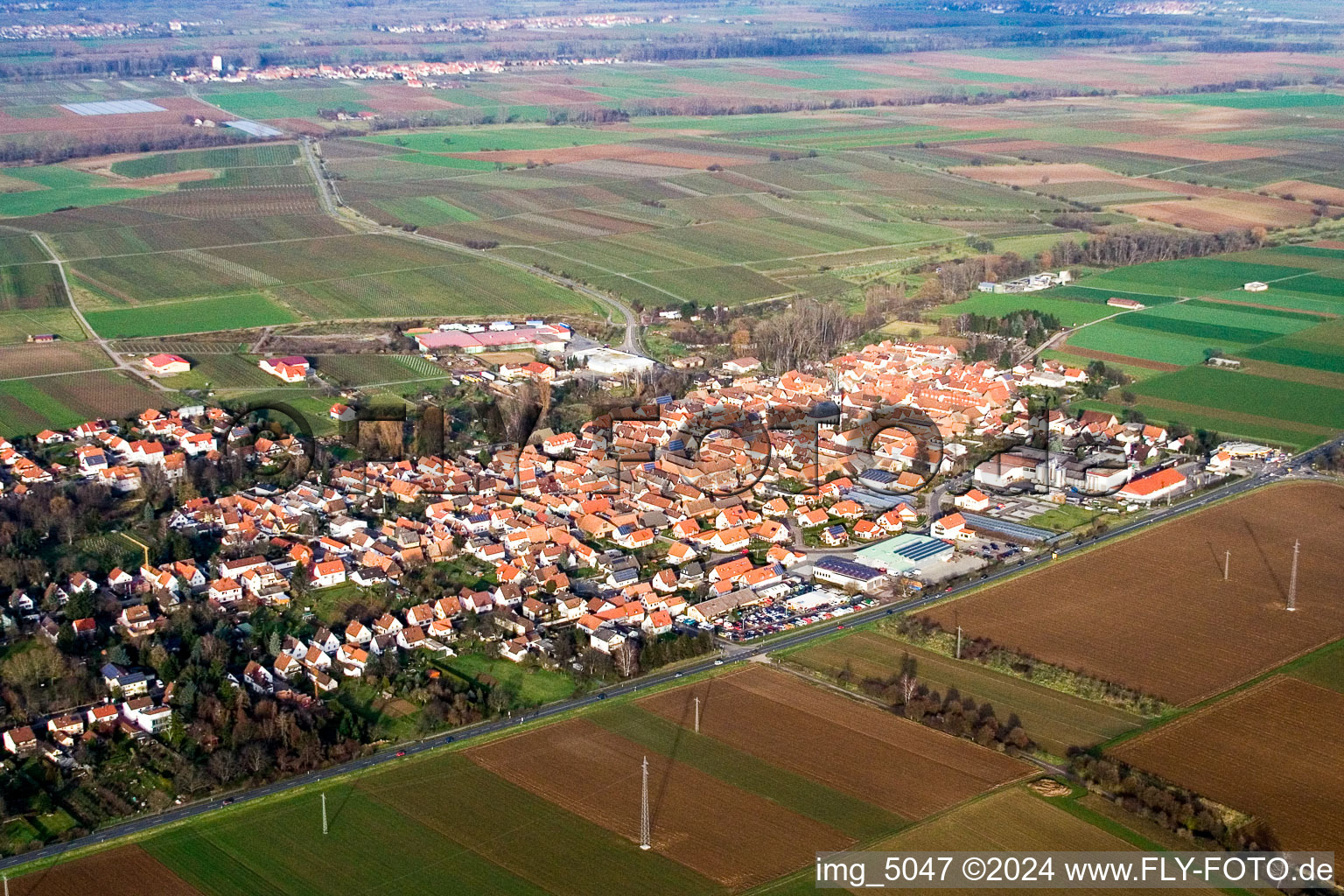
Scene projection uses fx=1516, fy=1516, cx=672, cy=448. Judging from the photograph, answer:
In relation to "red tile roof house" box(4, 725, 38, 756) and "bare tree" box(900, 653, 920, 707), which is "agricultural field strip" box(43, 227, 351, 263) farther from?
"bare tree" box(900, 653, 920, 707)

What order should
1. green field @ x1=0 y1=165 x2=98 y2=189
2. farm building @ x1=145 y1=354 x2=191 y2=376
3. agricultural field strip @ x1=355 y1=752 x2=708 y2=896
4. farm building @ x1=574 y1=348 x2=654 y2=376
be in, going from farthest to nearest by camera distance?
green field @ x1=0 y1=165 x2=98 y2=189
farm building @ x1=574 y1=348 x2=654 y2=376
farm building @ x1=145 y1=354 x2=191 y2=376
agricultural field strip @ x1=355 y1=752 x2=708 y2=896

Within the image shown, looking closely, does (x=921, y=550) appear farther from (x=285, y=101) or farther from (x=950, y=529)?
(x=285, y=101)

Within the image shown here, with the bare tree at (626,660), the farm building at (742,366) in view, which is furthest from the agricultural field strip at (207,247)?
the bare tree at (626,660)

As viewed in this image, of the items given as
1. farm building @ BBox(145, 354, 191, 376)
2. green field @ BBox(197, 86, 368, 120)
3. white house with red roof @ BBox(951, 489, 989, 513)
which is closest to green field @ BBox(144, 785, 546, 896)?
white house with red roof @ BBox(951, 489, 989, 513)

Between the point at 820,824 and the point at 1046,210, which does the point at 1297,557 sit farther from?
the point at 1046,210

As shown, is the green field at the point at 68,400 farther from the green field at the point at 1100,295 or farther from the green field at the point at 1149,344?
the green field at the point at 1100,295

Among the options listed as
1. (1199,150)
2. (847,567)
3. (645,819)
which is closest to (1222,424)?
(847,567)
